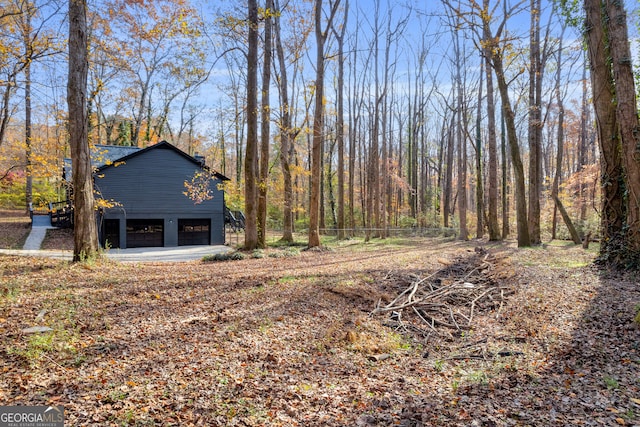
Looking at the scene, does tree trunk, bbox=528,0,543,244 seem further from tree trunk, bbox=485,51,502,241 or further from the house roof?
the house roof

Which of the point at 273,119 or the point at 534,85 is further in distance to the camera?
the point at 273,119

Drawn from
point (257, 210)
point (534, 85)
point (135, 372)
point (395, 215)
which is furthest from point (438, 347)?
point (395, 215)

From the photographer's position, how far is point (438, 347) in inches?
171

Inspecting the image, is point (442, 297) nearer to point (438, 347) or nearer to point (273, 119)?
point (438, 347)

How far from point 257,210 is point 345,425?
12.3 metres

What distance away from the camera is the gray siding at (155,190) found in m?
19.0

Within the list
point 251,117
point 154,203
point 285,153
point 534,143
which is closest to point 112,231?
point 154,203

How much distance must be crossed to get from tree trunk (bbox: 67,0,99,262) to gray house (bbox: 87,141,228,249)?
10619 millimetres

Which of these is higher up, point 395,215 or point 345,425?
point 395,215

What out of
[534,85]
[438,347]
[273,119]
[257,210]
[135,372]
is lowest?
[438,347]

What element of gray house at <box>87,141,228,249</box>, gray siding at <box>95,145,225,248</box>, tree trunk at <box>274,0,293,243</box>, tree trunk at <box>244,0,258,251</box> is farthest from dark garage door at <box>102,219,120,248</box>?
tree trunk at <box>244,0,258,251</box>

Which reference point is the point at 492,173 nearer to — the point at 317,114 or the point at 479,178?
the point at 479,178

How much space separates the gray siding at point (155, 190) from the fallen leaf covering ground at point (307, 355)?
14.3 m

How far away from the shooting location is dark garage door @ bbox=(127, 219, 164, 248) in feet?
64.3
